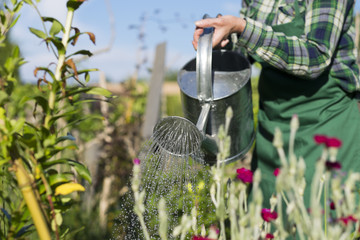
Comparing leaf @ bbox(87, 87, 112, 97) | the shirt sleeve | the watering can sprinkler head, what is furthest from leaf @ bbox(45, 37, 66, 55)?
the shirt sleeve

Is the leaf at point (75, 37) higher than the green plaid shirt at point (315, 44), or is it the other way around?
the leaf at point (75, 37)

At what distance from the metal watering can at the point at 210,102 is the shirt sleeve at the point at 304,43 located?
0.49 ft

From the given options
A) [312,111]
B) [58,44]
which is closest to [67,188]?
[58,44]

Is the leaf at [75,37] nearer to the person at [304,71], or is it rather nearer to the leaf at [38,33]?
the leaf at [38,33]

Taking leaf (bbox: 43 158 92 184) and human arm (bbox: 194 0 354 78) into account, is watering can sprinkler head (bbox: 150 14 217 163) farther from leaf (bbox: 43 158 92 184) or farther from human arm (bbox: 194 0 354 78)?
leaf (bbox: 43 158 92 184)

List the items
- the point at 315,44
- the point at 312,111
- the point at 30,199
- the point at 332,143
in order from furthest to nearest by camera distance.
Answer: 1. the point at 312,111
2. the point at 315,44
3. the point at 30,199
4. the point at 332,143

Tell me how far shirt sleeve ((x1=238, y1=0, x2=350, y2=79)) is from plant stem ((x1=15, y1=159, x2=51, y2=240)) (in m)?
0.87

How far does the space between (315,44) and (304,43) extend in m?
0.04

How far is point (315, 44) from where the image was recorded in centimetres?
146

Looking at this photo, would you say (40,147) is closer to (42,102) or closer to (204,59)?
(42,102)

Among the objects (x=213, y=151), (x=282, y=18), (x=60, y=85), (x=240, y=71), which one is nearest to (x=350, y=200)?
(x=60, y=85)

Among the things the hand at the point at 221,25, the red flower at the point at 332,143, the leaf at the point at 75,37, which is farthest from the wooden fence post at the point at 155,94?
the red flower at the point at 332,143

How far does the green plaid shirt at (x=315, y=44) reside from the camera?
1430 millimetres

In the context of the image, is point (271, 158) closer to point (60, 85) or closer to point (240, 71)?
point (240, 71)
